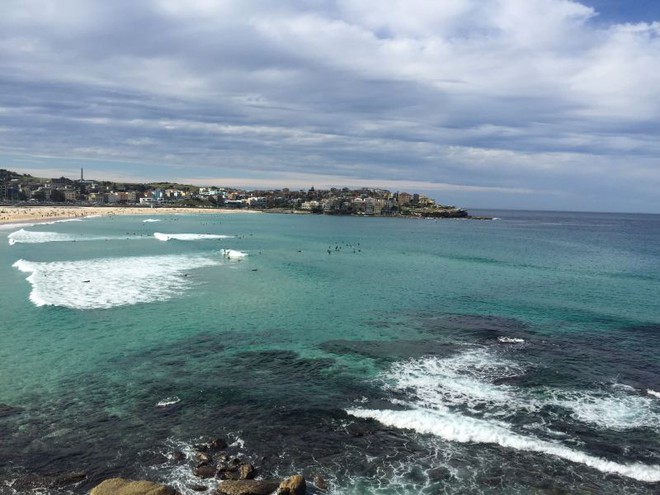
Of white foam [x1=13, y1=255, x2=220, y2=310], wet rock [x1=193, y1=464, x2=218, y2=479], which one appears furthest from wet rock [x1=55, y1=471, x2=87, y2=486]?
white foam [x1=13, y1=255, x2=220, y2=310]

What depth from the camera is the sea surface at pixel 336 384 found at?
14000 millimetres

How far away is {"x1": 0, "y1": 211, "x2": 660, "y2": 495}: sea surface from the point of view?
45.9 ft

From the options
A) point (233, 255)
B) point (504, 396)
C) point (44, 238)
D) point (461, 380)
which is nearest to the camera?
point (504, 396)

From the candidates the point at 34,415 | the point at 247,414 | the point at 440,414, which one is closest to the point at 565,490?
the point at 440,414

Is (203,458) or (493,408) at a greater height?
(493,408)

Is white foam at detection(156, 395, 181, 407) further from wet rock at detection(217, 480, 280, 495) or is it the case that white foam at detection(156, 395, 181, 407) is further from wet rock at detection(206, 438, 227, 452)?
wet rock at detection(217, 480, 280, 495)

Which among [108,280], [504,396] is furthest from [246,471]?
[108,280]

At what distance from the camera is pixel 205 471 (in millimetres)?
13570

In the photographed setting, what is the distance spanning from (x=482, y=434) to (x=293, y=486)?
6689 mm

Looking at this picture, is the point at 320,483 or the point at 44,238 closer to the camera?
the point at 320,483

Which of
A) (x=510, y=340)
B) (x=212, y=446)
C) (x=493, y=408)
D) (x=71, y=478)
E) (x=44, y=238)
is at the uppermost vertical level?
(x=44, y=238)

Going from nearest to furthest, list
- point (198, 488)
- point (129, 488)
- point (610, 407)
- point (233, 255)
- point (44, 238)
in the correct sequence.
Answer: point (129, 488) < point (198, 488) < point (610, 407) < point (233, 255) < point (44, 238)

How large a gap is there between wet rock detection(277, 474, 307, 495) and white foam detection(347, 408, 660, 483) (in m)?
4.57

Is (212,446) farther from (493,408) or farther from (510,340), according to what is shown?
(510,340)
